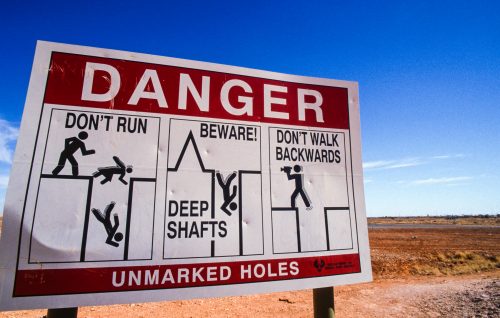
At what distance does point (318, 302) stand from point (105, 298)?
1.72 metres

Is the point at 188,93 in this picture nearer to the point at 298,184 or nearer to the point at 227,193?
the point at 227,193

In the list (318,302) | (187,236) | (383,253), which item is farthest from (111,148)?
(383,253)

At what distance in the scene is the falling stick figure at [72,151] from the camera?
2.14 metres

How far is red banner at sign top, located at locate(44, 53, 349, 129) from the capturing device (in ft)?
7.56

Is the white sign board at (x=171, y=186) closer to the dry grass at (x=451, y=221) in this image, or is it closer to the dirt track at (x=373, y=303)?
the dirt track at (x=373, y=303)

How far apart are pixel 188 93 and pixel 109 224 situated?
47.9 inches

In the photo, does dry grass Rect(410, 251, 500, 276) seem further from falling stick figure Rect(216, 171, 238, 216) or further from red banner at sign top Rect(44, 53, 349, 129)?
falling stick figure Rect(216, 171, 238, 216)

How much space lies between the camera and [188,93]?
254 centimetres

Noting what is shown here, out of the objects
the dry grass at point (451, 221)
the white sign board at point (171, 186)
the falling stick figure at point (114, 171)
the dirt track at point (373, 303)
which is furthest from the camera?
the dry grass at point (451, 221)

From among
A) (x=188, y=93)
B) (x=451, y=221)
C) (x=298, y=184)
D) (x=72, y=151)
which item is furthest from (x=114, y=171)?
(x=451, y=221)

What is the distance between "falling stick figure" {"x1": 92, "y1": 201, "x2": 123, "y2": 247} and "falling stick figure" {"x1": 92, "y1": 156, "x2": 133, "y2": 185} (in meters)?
0.20

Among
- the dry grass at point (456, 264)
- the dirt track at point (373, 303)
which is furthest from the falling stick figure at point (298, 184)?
the dry grass at point (456, 264)

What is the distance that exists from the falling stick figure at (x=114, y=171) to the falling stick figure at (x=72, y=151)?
0.48ft

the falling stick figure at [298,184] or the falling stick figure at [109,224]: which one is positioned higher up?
the falling stick figure at [298,184]
